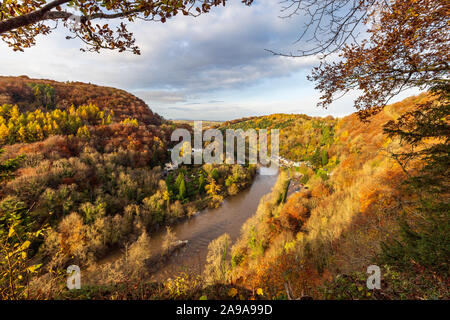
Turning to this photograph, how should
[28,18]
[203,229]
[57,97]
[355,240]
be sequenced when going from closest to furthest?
[28,18], [355,240], [203,229], [57,97]

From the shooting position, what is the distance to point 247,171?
41.3 meters

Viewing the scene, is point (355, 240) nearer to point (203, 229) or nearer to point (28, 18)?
point (28, 18)

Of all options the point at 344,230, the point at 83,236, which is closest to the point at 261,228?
the point at 344,230

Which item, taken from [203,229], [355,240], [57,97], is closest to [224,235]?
[203,229]

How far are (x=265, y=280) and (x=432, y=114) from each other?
10.6 m

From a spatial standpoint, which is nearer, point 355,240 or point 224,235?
point 355,240

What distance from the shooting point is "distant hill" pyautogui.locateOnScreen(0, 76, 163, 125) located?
48653mm

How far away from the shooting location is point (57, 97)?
5616cm

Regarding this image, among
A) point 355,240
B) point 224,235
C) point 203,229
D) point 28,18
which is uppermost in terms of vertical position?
point 28,18

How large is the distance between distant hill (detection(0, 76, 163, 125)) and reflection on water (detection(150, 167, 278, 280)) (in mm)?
53416

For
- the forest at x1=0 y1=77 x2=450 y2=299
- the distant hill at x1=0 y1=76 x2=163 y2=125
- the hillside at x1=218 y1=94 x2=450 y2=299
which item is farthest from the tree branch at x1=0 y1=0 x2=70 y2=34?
the distant hill at x1=0 y1=76 x2=163 y2=125

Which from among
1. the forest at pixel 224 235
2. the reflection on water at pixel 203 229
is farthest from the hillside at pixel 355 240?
the reflection on water at pixel 203 229

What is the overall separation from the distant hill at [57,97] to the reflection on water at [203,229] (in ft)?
175

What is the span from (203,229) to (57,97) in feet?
229
